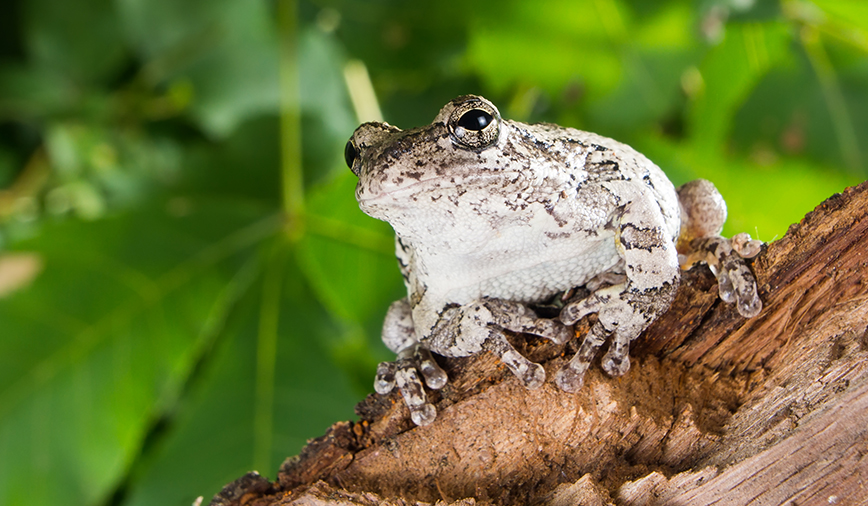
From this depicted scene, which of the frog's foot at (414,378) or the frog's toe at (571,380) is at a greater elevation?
the frog's foot at (414,378)

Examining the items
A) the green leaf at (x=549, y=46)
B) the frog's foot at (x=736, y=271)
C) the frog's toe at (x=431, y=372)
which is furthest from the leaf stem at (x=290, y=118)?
the frog's foot at (x=736, y=271)

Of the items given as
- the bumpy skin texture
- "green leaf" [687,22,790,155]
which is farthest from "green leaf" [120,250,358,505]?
"green leaf" [687,22,790,155]

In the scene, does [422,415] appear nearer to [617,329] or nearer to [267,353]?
[617,329]

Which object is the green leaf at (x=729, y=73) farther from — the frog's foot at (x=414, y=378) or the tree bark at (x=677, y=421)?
the frog's foot at (x=414, y=378)

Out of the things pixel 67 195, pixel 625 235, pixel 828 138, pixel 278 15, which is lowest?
pixel 625 235

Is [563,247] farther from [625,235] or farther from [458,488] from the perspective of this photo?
[458,488]

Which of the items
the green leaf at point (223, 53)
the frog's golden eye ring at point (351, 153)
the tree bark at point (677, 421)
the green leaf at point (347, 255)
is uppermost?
the green leaf at point (223, 53)

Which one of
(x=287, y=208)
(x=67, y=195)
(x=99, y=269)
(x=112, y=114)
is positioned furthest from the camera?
(x=67, y=195)

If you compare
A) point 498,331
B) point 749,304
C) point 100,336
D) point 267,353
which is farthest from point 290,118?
point 749,304

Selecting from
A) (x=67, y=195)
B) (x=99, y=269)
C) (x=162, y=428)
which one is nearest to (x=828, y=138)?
(x=99, y=269)
